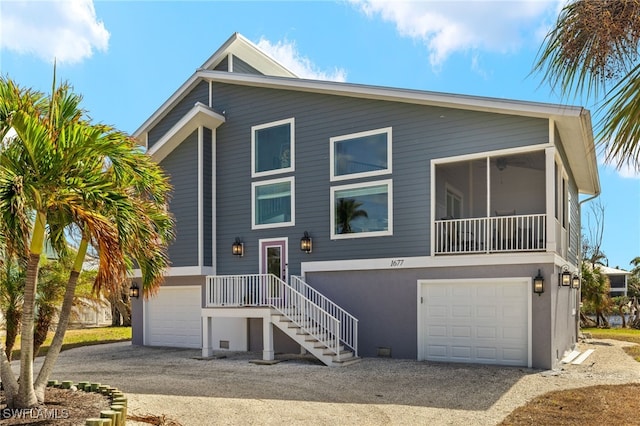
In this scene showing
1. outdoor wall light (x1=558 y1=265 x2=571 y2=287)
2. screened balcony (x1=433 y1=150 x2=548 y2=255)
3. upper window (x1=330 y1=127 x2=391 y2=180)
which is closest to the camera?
screened balcony (x1=433 y1=150 x2=548 y2=255)

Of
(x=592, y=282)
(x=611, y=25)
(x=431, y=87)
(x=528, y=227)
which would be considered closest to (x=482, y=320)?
(x=528, y=227)

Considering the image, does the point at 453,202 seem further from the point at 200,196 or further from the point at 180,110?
the point at 180,110

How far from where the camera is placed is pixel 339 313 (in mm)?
12820

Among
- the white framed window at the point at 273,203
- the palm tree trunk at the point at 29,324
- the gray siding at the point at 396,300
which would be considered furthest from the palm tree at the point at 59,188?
the white framed window at the point at 273,203

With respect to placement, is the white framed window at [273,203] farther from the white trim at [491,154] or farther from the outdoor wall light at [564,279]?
the outdoor wall light at [564,279]

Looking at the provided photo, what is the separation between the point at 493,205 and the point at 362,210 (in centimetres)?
442

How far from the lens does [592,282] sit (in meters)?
22.5

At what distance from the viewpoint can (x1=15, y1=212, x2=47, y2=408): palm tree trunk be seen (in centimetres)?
620

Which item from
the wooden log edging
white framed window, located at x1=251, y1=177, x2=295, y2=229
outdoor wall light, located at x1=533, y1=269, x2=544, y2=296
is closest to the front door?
white framed window, located at x1=251, y1=177, x2=295, y2=229

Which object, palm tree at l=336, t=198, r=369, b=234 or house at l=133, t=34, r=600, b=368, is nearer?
house at l=133, t=34, r=600, b=368

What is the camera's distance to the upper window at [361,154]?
503 inches

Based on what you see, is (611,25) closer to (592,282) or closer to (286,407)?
(286,407)

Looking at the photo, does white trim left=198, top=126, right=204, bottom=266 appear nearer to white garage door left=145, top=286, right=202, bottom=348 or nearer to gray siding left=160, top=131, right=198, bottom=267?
gray siding left=160, top=131, right=198, bottom=267

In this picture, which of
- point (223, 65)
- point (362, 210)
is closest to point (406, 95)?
point (362, 210)
